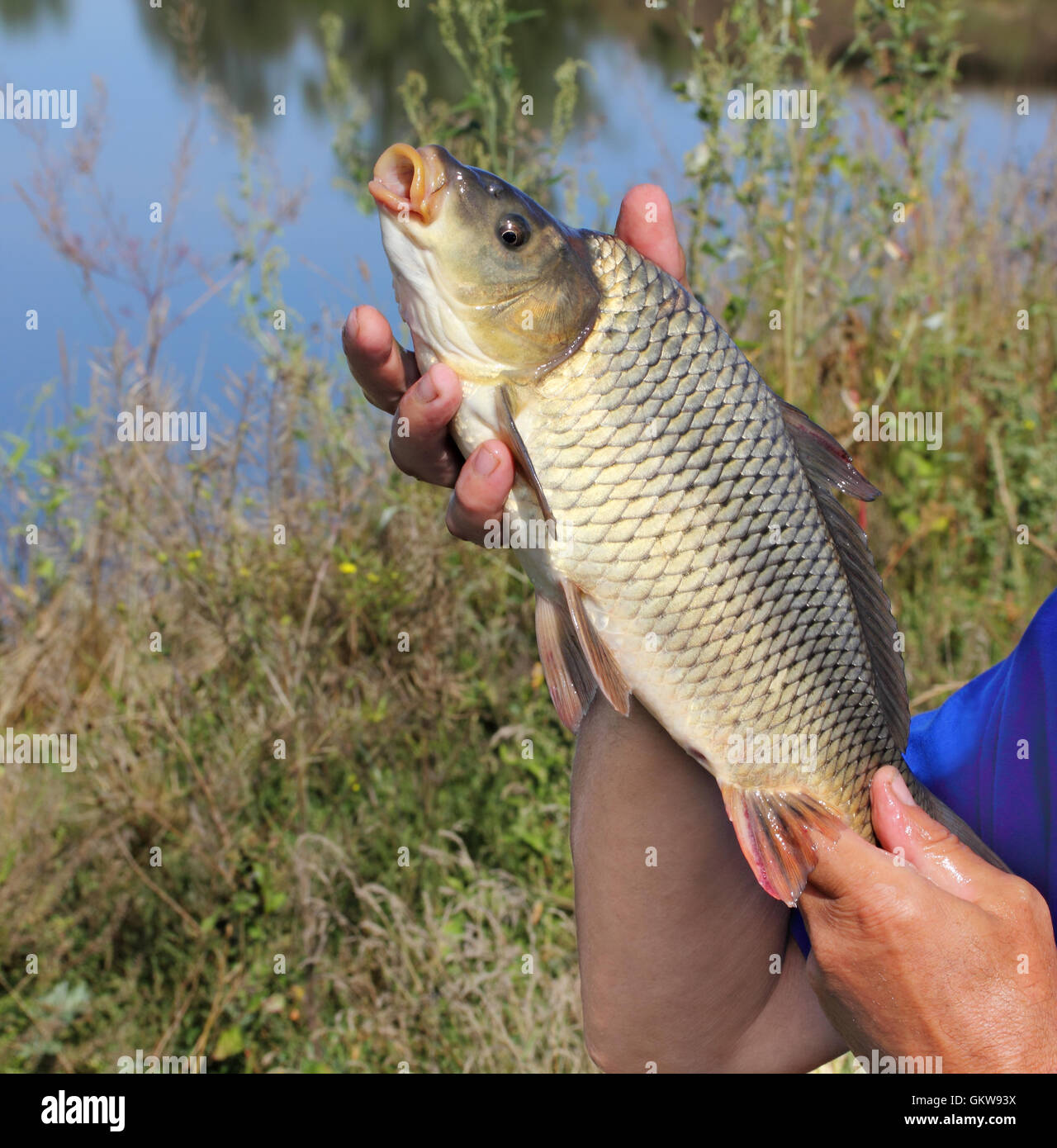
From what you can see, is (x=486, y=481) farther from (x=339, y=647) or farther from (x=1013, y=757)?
(x=339, y=647)

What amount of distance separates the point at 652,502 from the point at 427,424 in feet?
0.87

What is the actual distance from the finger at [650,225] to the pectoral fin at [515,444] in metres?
0.35

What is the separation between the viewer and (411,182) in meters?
1.20

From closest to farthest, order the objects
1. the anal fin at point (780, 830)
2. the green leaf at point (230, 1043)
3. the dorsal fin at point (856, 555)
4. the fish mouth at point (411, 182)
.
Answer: the fish mouth at point (411, 182) < the anal fin at point (780, 830) < the dorsal fin at point (856, 555) < the green leaf at point (230, 1043)

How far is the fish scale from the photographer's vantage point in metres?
1.26

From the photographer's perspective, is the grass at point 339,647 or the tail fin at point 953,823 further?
the grass at point 339,647

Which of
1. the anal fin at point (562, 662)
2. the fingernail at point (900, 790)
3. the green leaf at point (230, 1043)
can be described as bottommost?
the green leaf at point (230, 1043)

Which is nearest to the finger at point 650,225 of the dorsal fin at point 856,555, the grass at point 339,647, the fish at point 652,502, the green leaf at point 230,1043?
the fish at point 652,502

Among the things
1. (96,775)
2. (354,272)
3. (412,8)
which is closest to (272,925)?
(96,775)

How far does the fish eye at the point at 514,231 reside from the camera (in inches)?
49.3

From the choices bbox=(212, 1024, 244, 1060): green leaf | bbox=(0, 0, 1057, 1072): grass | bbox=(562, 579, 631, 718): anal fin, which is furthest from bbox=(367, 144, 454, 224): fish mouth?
bbox=(212, 1024, 244, 1060): green leaf

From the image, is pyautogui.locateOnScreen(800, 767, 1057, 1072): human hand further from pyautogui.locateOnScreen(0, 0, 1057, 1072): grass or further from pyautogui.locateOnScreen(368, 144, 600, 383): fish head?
pyautogui.locateOnScreen(0, 0, 1057, 1072): grass

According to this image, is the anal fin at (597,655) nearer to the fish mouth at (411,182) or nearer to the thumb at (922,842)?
the thumb at (922,842)

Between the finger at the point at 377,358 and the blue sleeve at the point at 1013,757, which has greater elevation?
the finger at the point at 377,358
